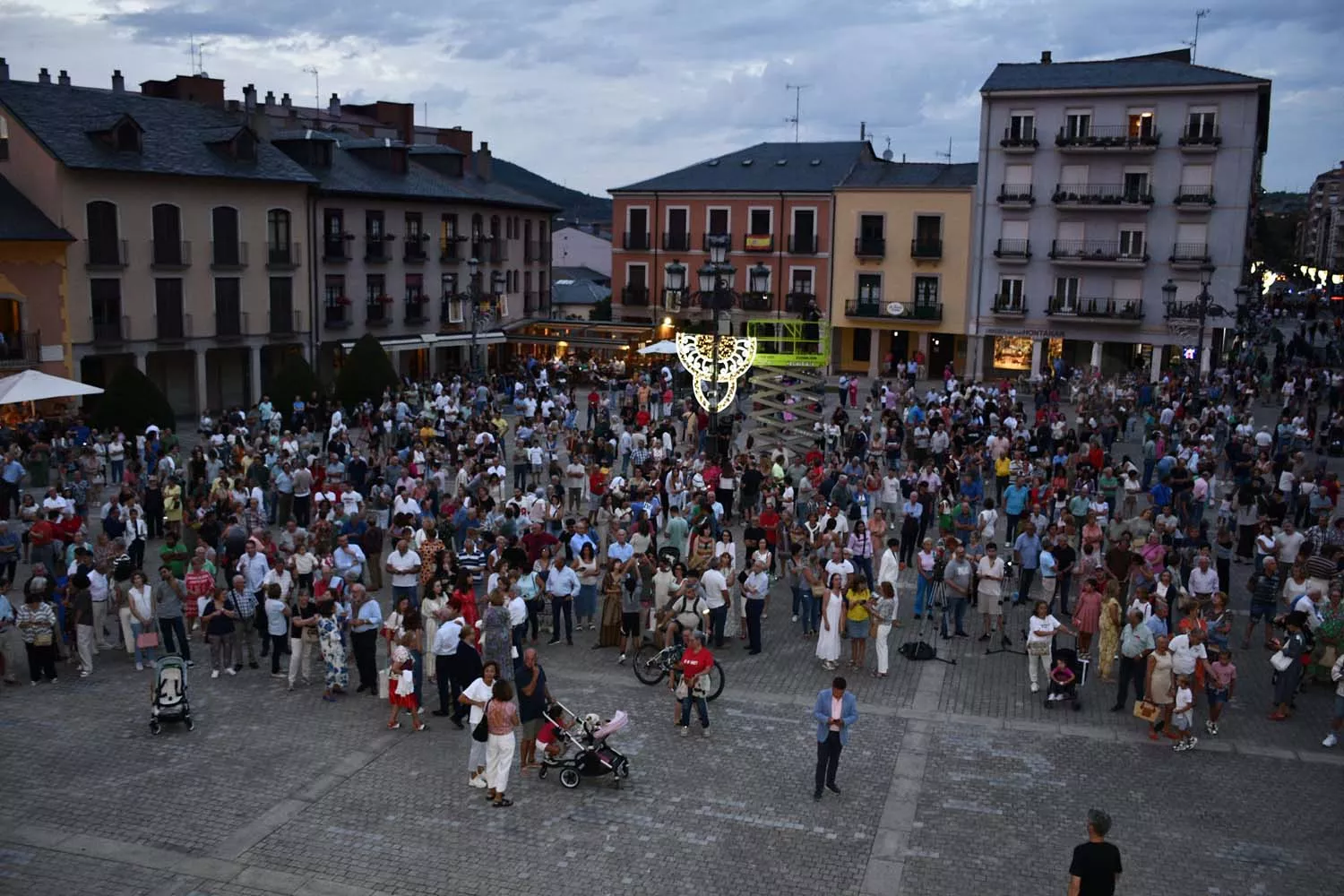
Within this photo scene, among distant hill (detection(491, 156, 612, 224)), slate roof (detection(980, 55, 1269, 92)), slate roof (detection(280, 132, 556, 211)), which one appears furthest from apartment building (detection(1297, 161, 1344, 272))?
slate roof (detection(280, 132, 556, 211))

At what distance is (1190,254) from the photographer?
4572 centimetres

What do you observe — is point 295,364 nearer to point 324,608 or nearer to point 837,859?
point 324,608

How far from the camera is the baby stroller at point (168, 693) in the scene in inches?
525

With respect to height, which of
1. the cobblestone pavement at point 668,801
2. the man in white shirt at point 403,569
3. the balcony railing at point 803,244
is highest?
the balcony railing at point 803,244

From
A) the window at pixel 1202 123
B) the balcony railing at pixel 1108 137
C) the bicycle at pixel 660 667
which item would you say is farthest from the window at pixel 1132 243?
the bicycle at pixel 660 667

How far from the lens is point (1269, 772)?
1290cm

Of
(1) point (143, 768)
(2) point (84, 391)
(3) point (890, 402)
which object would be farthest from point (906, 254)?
(1) point (143, 768)

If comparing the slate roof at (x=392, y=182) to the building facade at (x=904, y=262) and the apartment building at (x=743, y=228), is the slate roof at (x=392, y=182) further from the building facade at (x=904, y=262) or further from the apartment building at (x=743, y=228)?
the building facade at (x=904, y=262)

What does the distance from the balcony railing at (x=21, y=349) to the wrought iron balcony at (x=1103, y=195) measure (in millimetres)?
37231

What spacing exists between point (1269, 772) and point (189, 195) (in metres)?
36.3

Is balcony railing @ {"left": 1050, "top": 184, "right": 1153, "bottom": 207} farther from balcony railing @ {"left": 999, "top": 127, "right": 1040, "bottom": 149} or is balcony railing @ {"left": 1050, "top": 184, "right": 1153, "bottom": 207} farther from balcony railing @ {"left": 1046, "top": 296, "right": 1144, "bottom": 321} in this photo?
balcony railing @ {"left": 1046, "top": 296, "right": 1144, "bottom": 321}

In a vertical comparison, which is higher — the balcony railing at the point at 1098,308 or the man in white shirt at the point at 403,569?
the balcony railing at the point at 1098,308

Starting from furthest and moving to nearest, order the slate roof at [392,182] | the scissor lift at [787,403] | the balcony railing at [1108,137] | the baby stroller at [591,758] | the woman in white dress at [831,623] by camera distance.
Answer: the balcony railing at [1108,137] → the slate roof at [392,182] → the scissor lift at [787,403] → the woman in white dress at [831,623] → the baby stroller at [591,758]

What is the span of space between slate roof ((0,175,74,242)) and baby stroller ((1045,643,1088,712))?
31015 mm
